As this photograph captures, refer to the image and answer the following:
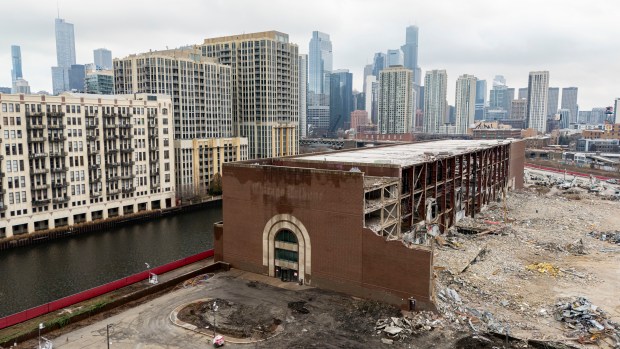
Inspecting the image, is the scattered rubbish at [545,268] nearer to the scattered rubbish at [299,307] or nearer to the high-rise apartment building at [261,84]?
the scattered rubbish at [299,307]

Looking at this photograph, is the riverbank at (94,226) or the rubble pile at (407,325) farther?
the riverbank at (94,226)

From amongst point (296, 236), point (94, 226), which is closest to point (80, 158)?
point (94, 226)

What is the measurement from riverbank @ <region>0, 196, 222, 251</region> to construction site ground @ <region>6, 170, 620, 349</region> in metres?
43.8

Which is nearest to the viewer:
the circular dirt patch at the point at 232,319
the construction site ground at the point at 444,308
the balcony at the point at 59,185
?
the construction site ground at the point at 444,308

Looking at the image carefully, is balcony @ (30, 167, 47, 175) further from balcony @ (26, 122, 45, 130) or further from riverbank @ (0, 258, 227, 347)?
riverbank @ (0, 258, 227, 347)

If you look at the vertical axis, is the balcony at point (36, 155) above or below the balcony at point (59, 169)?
above

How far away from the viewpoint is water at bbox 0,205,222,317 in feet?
181

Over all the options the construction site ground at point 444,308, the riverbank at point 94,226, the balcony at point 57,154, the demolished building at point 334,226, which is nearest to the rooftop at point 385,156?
the demolished building at point 334,226

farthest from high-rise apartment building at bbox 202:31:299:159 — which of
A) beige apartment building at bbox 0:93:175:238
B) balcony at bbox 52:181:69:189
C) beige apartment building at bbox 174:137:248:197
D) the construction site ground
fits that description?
the construction site ground

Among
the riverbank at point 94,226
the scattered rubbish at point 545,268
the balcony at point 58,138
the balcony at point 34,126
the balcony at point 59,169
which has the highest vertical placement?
the balcony at point 34,126

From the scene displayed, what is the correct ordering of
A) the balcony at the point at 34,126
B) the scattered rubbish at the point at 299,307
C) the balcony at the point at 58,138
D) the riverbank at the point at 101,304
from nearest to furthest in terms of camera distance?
1. the riverbank at the point at 101,304
2. the scattered rubbish at the point at 299,307
3. the balcony at the point at 34,126
4. the balcony at the point at 58,138

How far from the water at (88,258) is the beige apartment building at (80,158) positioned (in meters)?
6.03

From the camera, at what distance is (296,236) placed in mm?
46750

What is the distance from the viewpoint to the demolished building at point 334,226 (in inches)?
1620
